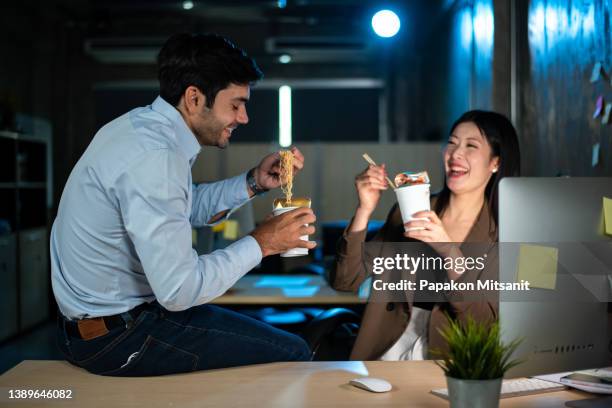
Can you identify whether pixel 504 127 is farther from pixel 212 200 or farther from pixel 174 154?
pixel 174 154

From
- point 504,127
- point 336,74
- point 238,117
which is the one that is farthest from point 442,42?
point 238,117

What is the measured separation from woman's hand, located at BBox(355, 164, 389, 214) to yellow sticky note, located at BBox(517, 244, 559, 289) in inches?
32.2

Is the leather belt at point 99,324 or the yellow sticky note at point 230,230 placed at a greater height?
the yellow sticky note at point 230,230

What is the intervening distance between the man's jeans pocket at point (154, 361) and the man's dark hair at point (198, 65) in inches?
28.1

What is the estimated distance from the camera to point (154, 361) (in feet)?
5.31

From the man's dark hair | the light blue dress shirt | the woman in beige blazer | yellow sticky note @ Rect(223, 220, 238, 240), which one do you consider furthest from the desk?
yellow sticky note @ Rect(223, 220, 238, 240)

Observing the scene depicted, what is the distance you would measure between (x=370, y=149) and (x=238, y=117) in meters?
4.17

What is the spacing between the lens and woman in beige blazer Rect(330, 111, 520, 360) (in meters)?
2.21

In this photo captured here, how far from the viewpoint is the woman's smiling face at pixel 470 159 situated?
92.1 inches

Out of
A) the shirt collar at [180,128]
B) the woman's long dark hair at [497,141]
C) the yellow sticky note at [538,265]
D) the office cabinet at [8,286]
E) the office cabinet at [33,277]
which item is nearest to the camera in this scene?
the yellow sticky note at [538,265]

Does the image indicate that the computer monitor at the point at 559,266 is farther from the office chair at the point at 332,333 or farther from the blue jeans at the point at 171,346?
the office chair at the point at 332,333

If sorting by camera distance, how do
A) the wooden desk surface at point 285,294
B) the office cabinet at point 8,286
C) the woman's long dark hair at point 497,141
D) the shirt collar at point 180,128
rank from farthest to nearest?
the office cabinet at point 8,286 < the wooden desk surface at point 285,294 < the woman's long dark hair at point 497,141 < the shirt collar at point 180,128

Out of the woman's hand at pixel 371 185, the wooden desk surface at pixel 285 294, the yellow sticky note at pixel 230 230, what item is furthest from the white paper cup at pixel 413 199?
the yellow sticky note at pixel 230 230

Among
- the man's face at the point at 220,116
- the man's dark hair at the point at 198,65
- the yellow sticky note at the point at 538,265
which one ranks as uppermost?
the man's dark hair at the point at 198,65
